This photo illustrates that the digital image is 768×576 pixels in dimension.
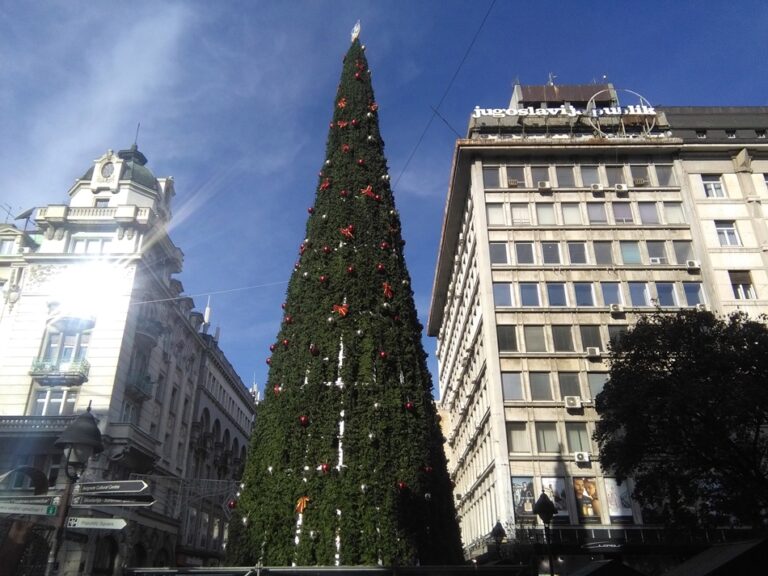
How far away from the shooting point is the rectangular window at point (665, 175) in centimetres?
4059

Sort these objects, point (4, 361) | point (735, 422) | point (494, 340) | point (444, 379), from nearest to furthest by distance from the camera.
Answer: point (735, 422)
point (4, 361)
point (494, 340)
point (444, 379)

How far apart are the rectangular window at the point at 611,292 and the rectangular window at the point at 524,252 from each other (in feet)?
14.7

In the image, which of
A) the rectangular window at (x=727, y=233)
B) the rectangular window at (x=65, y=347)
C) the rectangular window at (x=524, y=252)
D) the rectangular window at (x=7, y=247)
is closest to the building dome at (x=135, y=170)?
the rectangular window at (x=7, y=247)

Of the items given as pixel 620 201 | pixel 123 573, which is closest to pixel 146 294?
pixel 123 573

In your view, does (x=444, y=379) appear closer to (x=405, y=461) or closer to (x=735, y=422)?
(x=735, y=422)

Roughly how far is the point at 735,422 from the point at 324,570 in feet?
60.3

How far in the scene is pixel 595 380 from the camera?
3378 cm

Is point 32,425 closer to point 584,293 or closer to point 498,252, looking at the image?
point 498,252

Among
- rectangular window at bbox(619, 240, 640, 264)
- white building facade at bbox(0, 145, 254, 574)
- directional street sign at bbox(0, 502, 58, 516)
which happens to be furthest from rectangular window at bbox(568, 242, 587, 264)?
directional street sign at bbox(0, 502, 58, 516)

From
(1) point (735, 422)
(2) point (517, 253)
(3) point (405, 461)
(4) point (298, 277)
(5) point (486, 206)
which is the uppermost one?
(5) point (486, 206)

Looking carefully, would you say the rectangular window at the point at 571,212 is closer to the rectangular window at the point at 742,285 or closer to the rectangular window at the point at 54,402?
the rectangular window at the point at 742,285

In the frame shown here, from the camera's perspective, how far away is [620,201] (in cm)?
3947

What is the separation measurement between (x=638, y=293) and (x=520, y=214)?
874 centimetres

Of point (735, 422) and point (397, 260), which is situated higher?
point (397, 260)
